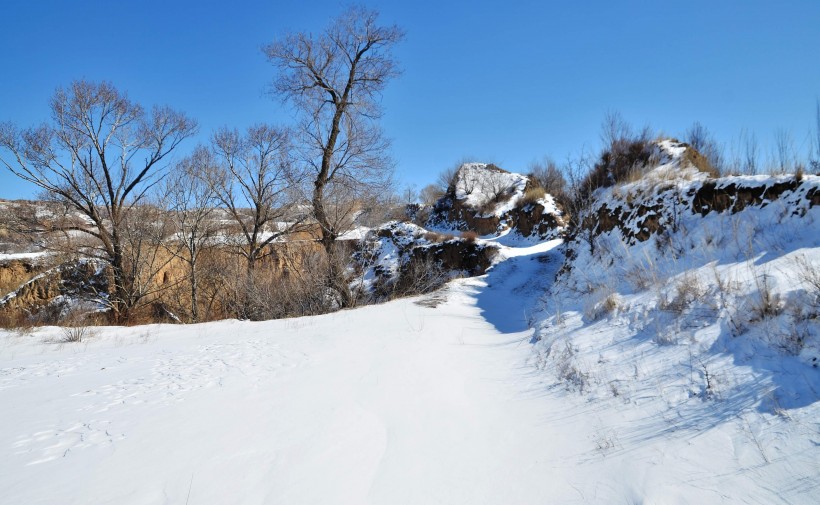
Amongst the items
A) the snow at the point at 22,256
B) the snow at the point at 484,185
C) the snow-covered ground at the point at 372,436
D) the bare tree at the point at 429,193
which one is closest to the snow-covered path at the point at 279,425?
the snow-covered ground at the point at 372,436

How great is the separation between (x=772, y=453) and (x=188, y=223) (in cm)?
1611

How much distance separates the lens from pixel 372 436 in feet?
9.13

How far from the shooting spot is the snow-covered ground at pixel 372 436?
1.92m

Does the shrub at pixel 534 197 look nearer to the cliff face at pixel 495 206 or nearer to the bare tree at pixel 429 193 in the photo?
the cliff face at pixel 495 206

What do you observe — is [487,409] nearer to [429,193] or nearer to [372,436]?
[372,436]

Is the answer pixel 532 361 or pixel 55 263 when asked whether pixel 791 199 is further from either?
pixel 55 263

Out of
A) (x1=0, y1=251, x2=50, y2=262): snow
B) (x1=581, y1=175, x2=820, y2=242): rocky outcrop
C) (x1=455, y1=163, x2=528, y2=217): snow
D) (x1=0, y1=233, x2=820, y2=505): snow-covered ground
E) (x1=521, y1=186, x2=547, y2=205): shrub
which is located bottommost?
(x1=0, y1=233, x2=820, y2=505): snow-covered ground

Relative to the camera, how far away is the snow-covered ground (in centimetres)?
192

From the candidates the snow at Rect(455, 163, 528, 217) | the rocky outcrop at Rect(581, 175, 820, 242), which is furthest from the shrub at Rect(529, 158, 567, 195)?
the rocky outcrop at Rect(581, 175, 820, 242)

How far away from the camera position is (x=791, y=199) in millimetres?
4410

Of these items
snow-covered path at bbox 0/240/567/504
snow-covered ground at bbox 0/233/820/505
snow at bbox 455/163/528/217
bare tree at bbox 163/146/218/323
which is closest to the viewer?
snow-covered ground at bbox 0/233/820/505

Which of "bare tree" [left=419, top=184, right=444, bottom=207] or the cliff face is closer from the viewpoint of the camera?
the cliff face

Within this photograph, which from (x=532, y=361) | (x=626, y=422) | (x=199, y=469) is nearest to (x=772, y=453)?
(x=626, y=422)

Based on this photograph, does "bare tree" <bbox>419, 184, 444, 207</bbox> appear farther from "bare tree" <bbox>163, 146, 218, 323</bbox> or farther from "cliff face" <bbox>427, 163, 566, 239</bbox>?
"bare tree" <bbox>163, 146, 218, 323</bbox>
